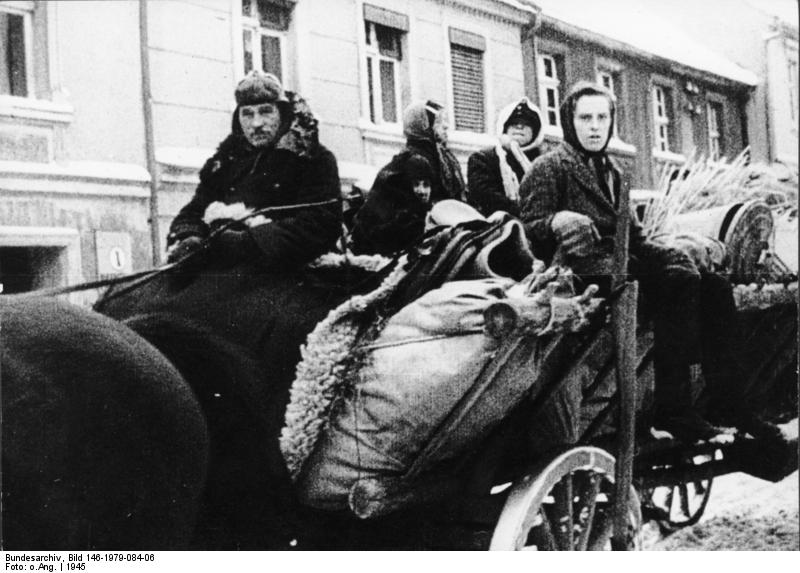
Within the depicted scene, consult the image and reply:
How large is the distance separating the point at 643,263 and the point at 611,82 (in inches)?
19.9

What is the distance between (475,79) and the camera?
95.0 inches

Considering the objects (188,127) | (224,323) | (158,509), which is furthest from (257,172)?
(158,509)

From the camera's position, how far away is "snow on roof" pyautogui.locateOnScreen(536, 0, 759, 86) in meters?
2.51

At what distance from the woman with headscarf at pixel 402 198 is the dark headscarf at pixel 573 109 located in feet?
1.21

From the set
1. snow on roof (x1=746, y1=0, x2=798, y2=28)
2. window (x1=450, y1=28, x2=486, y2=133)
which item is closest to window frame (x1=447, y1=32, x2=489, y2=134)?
window (x1=450, y1=28, x2=486, y2=133)

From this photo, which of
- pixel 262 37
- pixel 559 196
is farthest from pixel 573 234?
pixel 262 37

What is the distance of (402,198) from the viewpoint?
2.29m

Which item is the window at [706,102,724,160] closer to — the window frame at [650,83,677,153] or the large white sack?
the window frame at [650,83,677,153]

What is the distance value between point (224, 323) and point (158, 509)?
1.44 feet

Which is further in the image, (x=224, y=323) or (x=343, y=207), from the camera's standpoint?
(x=343, y=207)

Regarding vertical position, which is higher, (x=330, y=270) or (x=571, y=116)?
(x=571, y=116)

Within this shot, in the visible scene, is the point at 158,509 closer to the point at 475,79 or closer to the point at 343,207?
the point at 343,207

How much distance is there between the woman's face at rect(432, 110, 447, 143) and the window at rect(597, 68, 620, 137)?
18.2 inches

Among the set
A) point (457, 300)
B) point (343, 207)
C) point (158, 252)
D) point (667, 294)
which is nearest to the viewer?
point (457, 300)
